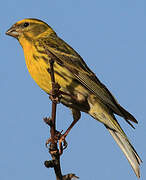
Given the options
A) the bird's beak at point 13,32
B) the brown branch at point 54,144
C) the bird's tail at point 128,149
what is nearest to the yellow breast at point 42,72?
the bird's beak at point 13,32

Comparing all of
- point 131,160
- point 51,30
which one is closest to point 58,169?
point 131,160

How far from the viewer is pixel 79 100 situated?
22.3 ft

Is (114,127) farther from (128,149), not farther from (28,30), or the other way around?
(28,30)

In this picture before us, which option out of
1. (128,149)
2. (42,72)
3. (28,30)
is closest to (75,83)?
(42,72)

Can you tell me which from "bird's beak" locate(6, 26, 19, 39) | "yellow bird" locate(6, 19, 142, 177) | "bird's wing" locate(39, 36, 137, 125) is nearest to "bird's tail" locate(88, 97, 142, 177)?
"yellow bird" locate(6, 19, 142, 177)

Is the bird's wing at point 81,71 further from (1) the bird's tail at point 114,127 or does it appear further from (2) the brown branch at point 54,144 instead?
(2) the brown branch at point 54,144

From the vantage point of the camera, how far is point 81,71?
7090 mm

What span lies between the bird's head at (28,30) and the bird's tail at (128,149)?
2.61 m

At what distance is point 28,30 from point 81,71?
1.62m

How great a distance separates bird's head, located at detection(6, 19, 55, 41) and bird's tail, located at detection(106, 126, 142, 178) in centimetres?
261

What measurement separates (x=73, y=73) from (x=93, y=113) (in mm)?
828

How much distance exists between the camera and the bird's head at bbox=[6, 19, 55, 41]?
7745mm

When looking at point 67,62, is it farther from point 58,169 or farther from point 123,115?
point 58,169

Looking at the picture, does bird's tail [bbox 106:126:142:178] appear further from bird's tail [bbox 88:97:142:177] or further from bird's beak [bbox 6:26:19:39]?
bird's beak [bbox 6:26:19:39]
